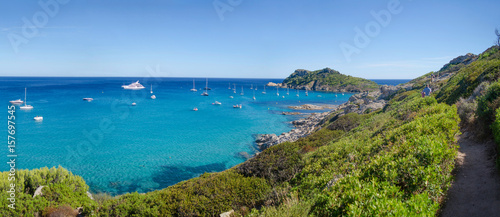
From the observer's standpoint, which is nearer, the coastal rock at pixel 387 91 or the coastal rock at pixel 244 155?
the coastal rock at pixel 244 155

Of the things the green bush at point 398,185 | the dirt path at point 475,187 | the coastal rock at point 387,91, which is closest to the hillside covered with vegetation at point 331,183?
the green bush at point 398,185

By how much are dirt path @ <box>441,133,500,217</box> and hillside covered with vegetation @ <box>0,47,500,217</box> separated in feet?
1.26

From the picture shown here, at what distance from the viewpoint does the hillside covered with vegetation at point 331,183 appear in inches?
222

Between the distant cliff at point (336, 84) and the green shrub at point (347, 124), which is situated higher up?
the distant cliff at point (336, 84)

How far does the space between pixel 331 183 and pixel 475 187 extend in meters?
3.73

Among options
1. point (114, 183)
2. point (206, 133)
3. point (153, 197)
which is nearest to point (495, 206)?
point (153, 197)

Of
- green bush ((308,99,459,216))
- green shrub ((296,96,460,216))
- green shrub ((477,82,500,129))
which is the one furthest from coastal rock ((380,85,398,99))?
green bush ((308,99,459,216))

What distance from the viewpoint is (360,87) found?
132 m

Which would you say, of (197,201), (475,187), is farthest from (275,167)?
(475,187)

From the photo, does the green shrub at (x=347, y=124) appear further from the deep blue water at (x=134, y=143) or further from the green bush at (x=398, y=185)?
the green bush at (x=398, y=185)

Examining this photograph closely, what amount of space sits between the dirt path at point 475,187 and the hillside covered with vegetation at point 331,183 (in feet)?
1.26

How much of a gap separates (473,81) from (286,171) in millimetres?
14100

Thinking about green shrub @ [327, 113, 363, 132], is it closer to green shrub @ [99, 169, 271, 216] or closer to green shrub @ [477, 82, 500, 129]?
green shrub @ [477, 82, 500, 129]

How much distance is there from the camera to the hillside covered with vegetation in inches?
222
